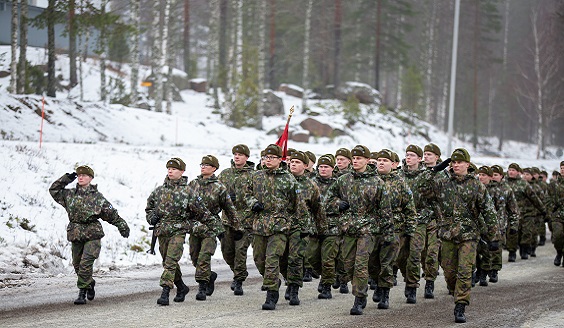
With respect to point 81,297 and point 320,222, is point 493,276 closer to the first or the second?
point 320,222

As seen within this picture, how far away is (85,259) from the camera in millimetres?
9781

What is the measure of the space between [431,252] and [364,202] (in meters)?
2.53

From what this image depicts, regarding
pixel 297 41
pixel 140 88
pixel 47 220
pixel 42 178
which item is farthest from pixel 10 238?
pixel 297 41

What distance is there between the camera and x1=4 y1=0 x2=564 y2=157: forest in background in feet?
102

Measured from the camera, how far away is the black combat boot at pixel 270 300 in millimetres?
9562

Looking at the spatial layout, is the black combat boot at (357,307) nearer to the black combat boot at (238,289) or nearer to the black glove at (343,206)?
the black glove at (343,206)

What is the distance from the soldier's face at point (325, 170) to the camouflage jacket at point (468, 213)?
7.82ft

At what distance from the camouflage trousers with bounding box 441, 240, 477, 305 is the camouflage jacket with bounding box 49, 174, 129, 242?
180 inches

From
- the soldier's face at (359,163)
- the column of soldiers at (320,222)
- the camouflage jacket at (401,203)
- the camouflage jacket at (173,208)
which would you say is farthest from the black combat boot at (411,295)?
the camouflage jacket at (173,208)

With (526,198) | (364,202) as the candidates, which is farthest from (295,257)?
(526,198)

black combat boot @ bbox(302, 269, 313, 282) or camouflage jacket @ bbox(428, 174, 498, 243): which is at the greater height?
camouflage jacket @ bbox(428, 174, 498, 243)

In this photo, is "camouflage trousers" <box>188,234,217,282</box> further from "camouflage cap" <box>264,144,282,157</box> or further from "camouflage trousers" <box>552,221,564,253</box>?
"camouflage trousers" <box>552,221,564,253</box>

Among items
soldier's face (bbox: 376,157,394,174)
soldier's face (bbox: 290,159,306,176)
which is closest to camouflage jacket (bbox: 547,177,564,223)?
soldier's face (bbox: 376,157,394,174)

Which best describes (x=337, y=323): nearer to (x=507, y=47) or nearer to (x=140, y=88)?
(x=140, y=88)
